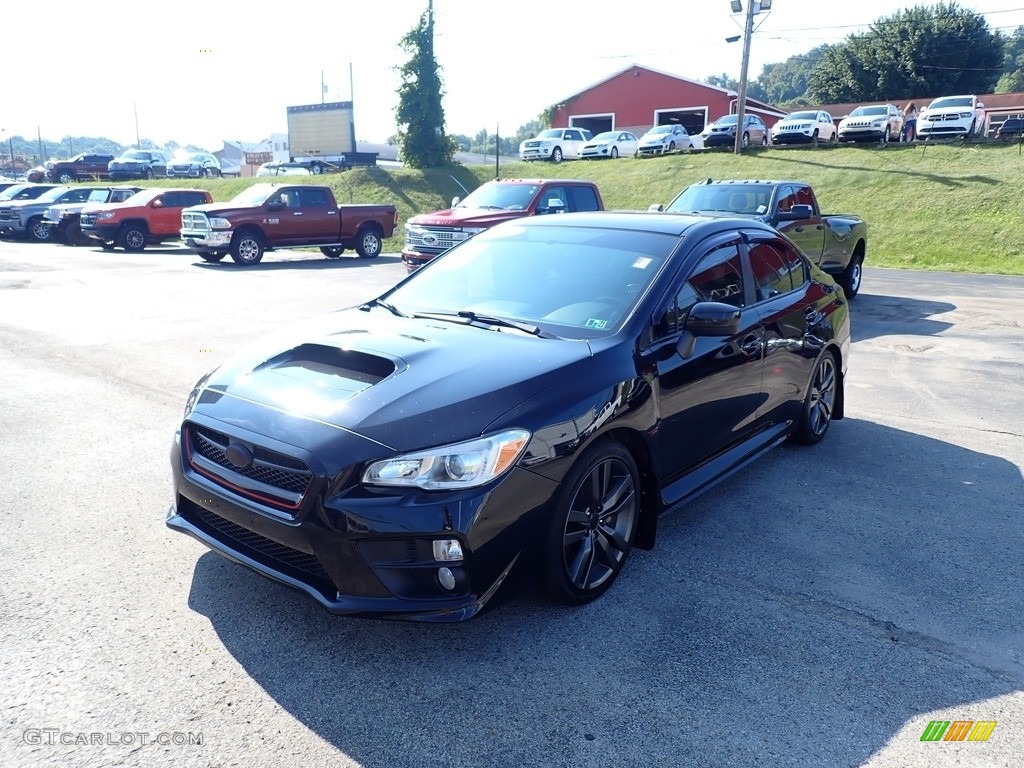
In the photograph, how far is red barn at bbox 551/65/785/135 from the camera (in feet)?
161

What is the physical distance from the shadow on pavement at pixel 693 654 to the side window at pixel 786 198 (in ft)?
25.1

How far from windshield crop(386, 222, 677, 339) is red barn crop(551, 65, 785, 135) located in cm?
4742

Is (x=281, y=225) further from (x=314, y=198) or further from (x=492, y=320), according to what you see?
(x=492, y=320)

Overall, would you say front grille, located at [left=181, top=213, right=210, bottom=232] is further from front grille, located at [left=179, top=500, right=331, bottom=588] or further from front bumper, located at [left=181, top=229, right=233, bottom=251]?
front grille, located at [left=179, top=500, right=331, bottom=588]

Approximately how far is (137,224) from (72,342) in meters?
14.4

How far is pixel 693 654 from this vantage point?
330 centimetres

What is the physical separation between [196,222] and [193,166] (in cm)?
3409

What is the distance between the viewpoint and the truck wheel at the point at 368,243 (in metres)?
20.7

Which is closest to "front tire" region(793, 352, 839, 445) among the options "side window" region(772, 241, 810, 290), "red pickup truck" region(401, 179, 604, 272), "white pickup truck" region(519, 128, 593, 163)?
"side window" region(772, 241, 810, 290)

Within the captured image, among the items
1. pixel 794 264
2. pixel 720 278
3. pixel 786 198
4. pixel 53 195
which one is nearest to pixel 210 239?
pixel 53 195

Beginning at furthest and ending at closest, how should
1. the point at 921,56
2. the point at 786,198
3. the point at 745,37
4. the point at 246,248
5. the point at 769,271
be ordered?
the point at 921,56 → the point at 745,37 → the point at 246,248 → the point at 786,198 → the point at 769,271

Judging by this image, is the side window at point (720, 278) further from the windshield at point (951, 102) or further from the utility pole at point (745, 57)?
the windshield at point (951, 102)

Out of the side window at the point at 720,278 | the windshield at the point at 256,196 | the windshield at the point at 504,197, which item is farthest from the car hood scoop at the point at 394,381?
the windshield at the point at 256,196

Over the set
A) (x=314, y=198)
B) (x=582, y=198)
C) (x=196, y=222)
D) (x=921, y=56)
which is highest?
(x=921, y=56)
